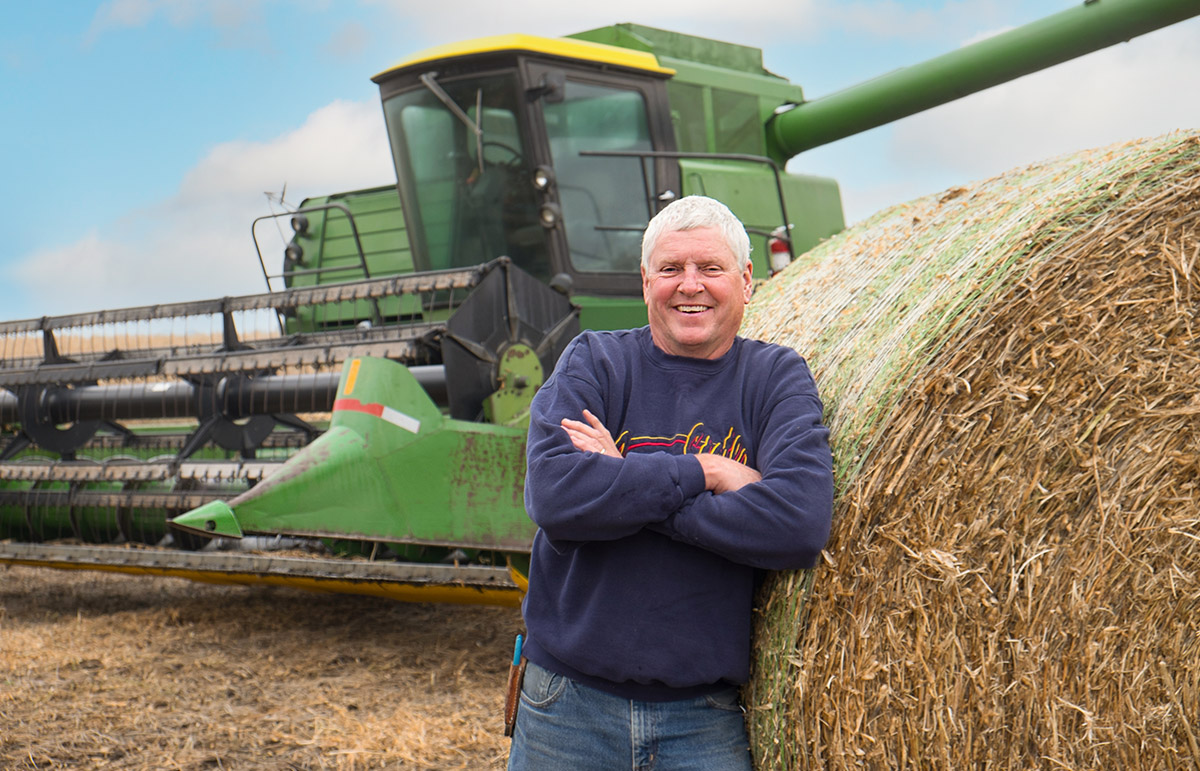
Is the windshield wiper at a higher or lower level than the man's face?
higher

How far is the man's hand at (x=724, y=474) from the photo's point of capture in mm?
1824

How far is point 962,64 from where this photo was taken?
747 cm

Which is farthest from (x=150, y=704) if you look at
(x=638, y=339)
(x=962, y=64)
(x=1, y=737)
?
(x=962, y=64)

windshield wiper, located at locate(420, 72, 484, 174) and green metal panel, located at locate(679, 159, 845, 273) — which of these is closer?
windshield wiper, located at locate(420, 72, 484, 174)

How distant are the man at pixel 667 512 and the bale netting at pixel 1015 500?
225 mm

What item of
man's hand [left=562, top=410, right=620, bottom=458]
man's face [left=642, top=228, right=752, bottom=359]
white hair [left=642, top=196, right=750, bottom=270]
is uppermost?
white hair [left=642, top=196, right=750, bottom=270]

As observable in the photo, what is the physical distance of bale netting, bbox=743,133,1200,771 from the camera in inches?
83.3

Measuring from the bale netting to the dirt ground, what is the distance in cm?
171

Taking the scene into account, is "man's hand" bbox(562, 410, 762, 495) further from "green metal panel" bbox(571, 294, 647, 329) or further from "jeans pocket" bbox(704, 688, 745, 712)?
"green metal panel" bbox(571, 294, 647, 329)

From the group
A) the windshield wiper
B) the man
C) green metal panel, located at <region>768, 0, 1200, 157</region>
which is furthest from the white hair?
green metal panel, located at <region>768, 0, 1200, 157</region>

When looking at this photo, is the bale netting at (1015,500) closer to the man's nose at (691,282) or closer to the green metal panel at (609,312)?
the man's nose at (691,282)

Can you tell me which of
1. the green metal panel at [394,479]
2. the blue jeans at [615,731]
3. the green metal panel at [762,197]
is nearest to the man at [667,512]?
the blue jeans at [615,731]

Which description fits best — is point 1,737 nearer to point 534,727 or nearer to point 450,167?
point 534,727

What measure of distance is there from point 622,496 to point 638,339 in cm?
41
